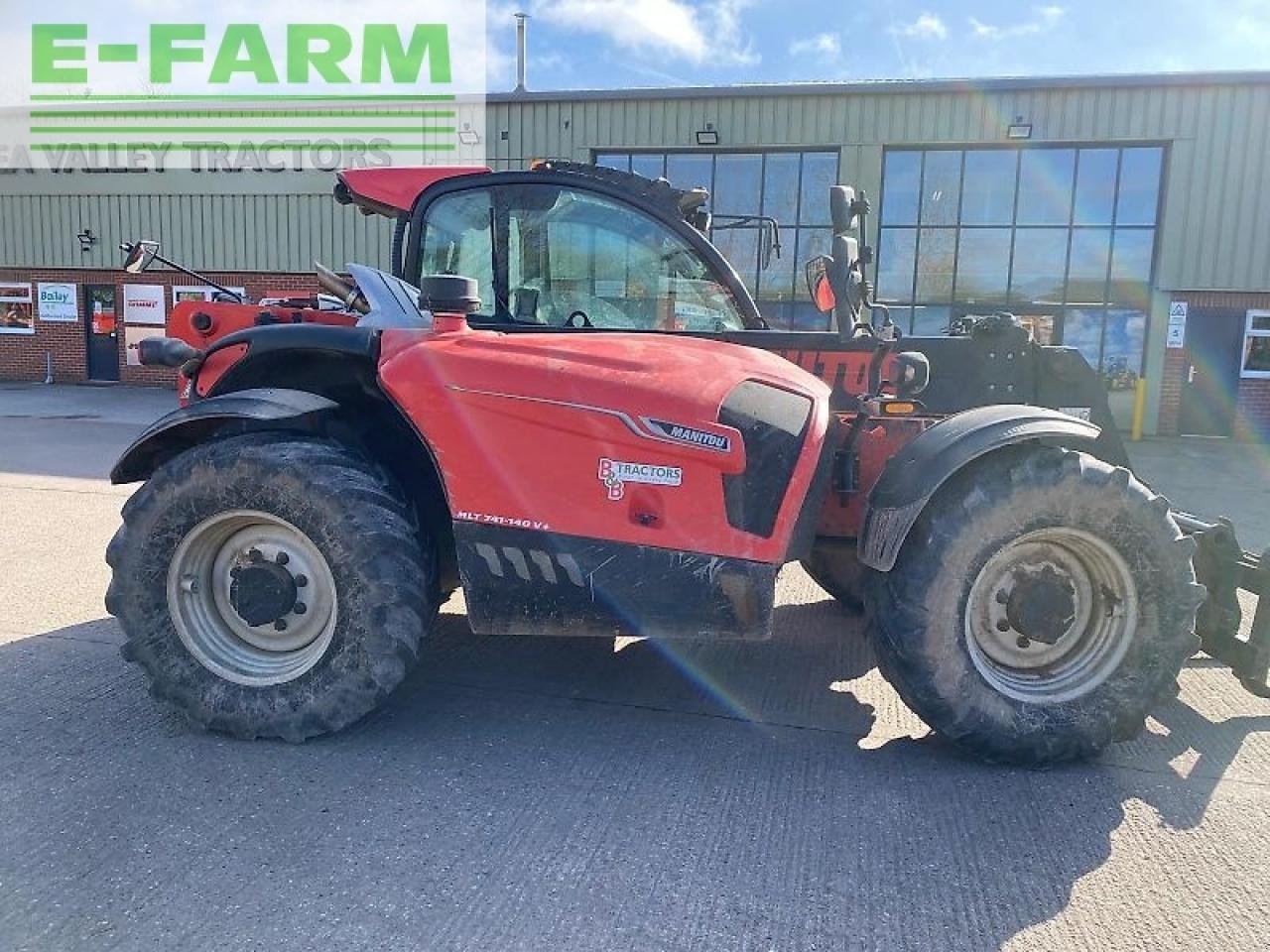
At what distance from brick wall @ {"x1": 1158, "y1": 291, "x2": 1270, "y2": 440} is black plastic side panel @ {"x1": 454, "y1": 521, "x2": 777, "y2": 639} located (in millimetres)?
16477

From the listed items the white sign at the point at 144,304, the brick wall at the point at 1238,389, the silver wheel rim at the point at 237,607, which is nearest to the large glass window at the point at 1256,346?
the brick wall at the point at 1238,389

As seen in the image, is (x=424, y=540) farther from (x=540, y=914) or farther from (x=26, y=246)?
(x=26, y=246)

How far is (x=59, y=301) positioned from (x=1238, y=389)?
2607cm

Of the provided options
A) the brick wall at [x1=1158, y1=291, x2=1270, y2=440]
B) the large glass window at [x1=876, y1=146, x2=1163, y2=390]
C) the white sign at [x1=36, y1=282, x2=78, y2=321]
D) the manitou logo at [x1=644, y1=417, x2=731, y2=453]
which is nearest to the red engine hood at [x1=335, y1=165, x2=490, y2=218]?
the manitou logo at [x1=644, y1=417, x2=731, y2=453]

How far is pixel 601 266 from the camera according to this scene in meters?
4.25

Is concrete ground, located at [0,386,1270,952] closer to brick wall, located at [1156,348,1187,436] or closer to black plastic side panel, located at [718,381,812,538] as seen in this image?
black plastic side panel, located at [718,381,812,538]

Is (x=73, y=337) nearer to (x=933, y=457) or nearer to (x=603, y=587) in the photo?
(x=603, y=587)

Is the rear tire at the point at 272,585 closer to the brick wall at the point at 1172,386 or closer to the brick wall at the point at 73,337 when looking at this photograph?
the brick wall at the point at 1172,386

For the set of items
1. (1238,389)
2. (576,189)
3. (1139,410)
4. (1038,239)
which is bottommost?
(1139,410)

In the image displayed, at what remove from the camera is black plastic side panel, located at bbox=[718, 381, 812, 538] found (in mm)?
3291

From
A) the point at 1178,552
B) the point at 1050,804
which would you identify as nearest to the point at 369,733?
the point at 1050,804

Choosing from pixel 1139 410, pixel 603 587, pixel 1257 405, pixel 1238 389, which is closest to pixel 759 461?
pixel 603 587

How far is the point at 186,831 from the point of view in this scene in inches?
116

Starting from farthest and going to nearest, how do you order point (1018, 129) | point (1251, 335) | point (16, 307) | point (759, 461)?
point (16, 307) < point (1251, 335) < point (1018, 129) < point (759, 461)
